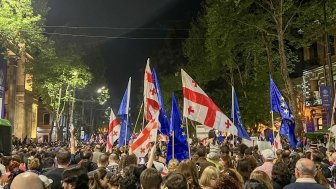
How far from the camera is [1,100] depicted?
31922 mm

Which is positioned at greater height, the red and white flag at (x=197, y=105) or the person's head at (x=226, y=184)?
the red and white flag at (x=197, y=105)

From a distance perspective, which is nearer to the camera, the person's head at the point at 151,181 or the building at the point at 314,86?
the person's head at the point at 151,181

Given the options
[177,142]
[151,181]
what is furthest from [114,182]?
[177,142]

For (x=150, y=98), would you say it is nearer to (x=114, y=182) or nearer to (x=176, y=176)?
(x=114, y=182)

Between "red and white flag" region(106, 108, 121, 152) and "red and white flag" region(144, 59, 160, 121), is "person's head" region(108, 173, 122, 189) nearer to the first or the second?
"red and white flag" region(144, 59, 160, 121)

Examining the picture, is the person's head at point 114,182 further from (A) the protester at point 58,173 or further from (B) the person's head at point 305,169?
(B) the person's head at point 305,169

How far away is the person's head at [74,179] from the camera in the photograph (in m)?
4.88

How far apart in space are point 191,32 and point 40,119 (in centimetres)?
4398

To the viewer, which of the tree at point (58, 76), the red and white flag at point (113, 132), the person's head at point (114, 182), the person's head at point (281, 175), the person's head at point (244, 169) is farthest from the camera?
the tree at point (58, 76)

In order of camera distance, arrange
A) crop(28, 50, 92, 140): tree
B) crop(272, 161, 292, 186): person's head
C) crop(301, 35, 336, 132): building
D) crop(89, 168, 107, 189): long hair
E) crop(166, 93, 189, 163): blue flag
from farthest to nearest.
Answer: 1. crop(301, 35, 336, 132): building
2. crop(28, 50, 92, 140): tree
3. crop(166, 93, 189, 163): blue flag
4. crop(89, 168, 107, 189): long hair
5. crop(272, 161, 292, 186): person's head

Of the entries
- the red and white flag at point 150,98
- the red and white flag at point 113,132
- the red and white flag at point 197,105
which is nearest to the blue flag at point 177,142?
the red and white flag at point 197,105

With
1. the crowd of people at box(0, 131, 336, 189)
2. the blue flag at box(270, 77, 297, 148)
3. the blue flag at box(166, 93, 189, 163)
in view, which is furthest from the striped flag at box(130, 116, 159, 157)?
the blue flag at box(270, 77, 297, 148)

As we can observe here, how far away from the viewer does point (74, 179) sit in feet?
16.0

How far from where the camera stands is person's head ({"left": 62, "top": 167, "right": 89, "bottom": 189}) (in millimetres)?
4883
